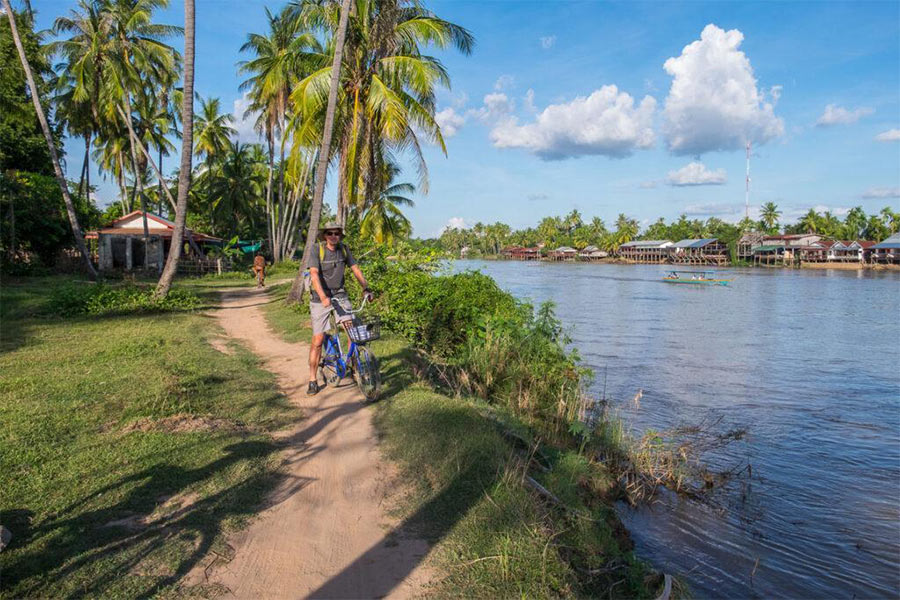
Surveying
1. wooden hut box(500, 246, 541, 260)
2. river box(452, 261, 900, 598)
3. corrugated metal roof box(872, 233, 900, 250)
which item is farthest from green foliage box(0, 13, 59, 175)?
wooden hut box(500, 246, 541, 260)

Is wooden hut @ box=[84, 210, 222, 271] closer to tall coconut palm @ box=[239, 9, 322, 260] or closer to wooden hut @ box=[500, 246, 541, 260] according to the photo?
tall coconut palm @ box=[239, 9, 322, 260]

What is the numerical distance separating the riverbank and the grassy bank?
14 mm

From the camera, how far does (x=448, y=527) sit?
3.83 m

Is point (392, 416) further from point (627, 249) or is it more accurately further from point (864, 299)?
point (627, 249)

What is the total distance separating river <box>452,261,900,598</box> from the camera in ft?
17.6

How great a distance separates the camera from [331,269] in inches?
Result: 256

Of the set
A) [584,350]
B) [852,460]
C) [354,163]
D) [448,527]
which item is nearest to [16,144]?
[354,163]

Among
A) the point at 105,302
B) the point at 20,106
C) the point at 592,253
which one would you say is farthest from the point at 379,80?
the point at 592,253

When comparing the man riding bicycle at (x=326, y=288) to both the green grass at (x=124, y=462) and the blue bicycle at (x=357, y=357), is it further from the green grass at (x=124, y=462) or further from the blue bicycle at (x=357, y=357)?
the green grass at (x=124, y=462)

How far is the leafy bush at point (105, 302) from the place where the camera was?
11.5 m

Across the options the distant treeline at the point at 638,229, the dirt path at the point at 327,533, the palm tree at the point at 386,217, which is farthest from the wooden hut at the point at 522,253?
the dirt path at the point at 327,533

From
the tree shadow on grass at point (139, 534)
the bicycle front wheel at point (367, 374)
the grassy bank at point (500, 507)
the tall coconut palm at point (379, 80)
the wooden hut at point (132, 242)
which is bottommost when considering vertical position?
the grassy bank at point (500, 507)

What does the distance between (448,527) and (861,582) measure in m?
4.14

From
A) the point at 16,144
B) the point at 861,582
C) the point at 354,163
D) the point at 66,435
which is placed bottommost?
the point at 861,582
